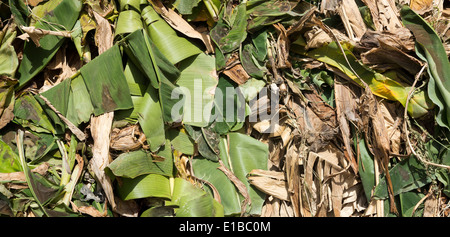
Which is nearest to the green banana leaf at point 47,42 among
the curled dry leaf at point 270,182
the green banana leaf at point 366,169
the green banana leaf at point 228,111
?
the green banana leaf at point 228,111

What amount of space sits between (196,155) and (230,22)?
52cm

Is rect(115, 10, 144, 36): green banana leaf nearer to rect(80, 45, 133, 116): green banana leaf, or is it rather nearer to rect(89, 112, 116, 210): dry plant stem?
rect(80, 45, 133, 116): green banana leaf

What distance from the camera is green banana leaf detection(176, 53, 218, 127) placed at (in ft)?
5.13

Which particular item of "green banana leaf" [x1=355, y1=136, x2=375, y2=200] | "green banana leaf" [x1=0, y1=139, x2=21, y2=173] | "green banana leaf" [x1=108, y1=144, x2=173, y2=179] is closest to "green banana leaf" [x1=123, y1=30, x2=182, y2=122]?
"green banana leaf" [x1=108, y1=144, x2=173, y2=179]

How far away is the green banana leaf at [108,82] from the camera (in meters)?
1.48

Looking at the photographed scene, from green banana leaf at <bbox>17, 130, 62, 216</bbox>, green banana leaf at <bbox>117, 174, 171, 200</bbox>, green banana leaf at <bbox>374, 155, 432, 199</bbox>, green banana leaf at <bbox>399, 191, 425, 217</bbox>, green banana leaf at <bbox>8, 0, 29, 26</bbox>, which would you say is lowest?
green banana leaf at <bbox>399, 191, 425, 217</bbox>

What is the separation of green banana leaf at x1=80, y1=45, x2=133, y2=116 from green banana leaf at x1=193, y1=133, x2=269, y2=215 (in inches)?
13.9

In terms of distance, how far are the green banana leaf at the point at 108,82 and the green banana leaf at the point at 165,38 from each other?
0.16 meters

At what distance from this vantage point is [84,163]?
1.51 metres

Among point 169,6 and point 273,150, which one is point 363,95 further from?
point 169,6

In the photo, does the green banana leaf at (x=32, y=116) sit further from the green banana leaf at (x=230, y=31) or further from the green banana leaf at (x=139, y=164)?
the green banana leaf at (x=230, y=31)

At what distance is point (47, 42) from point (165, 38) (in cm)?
41

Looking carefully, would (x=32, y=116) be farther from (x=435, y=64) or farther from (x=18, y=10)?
(x=435, y=64)

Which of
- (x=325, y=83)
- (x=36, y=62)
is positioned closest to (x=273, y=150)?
(x=325, y=83)
